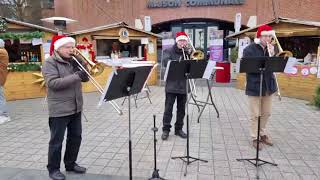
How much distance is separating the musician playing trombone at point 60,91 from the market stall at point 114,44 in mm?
6372

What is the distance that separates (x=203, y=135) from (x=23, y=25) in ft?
22.3

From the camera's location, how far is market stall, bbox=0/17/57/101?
877cm

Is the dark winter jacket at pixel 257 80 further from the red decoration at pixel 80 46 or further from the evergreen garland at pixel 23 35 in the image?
the evergreen garland at pixel 23 35

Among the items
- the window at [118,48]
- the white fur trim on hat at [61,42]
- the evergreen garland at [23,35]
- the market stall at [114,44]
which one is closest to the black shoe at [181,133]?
the white fur trim on hat at [61,42]

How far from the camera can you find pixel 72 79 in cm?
329

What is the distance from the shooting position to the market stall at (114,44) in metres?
10.2

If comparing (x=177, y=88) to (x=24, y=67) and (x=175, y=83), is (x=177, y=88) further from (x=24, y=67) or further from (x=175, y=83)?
(x=24, y=67)

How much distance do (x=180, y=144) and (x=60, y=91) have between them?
7.13 ft

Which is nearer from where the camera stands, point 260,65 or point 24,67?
point 260,65

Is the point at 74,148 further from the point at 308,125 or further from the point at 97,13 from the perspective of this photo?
the point at 97,13

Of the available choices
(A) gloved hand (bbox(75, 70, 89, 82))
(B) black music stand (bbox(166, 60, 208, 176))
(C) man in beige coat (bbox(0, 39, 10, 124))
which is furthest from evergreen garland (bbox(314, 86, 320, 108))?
(C) man in beige coat (bbox(0, 39, 10, 124))

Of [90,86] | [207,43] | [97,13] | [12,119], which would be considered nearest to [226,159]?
[12,119]

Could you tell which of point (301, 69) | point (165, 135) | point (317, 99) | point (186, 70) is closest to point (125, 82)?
point (186, 70)

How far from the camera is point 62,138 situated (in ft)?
11.5
